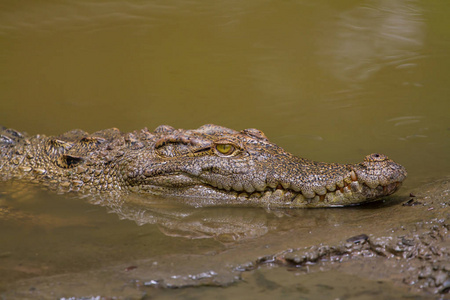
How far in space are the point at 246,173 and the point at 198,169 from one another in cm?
48

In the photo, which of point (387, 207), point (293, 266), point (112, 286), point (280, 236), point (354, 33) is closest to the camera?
point (112, 286)

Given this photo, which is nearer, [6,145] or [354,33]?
[6,145]

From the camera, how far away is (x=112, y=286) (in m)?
3.20

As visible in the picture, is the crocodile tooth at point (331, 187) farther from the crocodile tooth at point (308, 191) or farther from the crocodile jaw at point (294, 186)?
the crocodile tooth at point (308, 191)

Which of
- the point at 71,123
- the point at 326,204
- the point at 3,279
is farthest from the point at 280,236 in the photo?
the point at 71,123

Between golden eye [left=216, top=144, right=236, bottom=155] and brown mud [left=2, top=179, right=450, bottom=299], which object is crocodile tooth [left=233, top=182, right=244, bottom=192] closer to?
golden eye [left=216, top=144, right=236, bottom=155]

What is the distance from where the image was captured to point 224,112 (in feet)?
23.7

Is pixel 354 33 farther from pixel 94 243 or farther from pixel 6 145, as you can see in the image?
pixel 94 243

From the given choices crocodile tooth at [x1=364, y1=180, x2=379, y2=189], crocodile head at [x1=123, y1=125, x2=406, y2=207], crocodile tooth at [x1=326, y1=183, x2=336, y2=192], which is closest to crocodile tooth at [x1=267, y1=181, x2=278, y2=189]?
crocodile head at [x1=123, y1=125, x2=406, y2=207]

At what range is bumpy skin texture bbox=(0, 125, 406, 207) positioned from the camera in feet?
14.4

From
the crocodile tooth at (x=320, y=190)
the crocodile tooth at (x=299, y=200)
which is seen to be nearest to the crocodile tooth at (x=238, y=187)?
the crocodile tooth at (x=299, y=200)

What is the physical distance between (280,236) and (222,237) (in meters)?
0.46

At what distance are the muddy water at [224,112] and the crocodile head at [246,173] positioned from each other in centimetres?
16

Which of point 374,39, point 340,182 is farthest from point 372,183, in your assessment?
point 374,39
